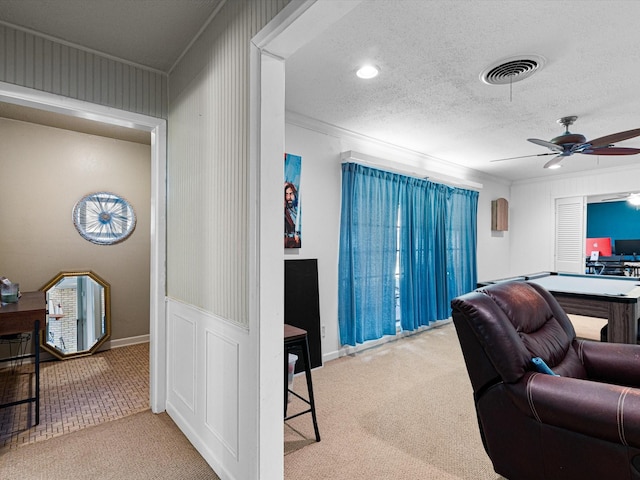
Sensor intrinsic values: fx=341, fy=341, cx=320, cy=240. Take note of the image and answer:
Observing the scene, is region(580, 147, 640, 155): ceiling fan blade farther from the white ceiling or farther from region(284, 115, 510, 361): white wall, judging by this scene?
region(284, 115, 510, 361): white wall

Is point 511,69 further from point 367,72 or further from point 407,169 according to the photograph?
point 407,169

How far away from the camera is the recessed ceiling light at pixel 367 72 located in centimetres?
245

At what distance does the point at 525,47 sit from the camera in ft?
7.17

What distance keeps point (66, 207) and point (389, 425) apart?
395cm

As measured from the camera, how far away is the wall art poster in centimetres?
332

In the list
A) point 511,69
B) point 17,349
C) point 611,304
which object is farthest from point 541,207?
point 17,349

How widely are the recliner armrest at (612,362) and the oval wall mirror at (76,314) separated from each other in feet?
14.7

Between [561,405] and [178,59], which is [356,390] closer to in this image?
[561,405]

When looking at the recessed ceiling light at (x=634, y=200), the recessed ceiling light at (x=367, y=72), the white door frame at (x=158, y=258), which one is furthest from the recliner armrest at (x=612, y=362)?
the recessed ceiling light at (x=634, y=200)

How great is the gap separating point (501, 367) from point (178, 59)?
2697mm

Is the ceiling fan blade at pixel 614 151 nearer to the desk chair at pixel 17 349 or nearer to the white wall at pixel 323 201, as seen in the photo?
the white wall at pixel 323 201

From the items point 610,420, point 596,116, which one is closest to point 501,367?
point 610,420

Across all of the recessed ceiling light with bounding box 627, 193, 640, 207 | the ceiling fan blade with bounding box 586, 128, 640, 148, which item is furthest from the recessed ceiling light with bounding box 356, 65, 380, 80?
the recessed ceiling light with bounding box 627, 193, 640, 207

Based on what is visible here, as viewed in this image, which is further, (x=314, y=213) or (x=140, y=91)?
(x=314, y=213)
